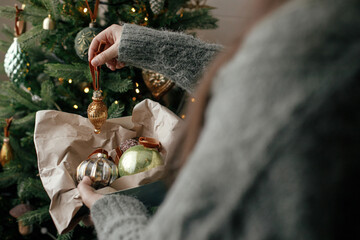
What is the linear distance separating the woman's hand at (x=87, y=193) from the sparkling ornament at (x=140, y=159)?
0.30ft

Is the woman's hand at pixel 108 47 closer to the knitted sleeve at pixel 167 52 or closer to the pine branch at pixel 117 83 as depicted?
the knitted sleeve at pixel 167 52

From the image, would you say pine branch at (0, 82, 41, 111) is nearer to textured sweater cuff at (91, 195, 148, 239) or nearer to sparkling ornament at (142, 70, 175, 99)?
sparkling ornament at (142, 70, 175, 99)

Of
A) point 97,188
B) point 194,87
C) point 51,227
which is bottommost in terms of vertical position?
point 51,227

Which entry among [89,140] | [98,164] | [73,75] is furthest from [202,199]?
[73,75]

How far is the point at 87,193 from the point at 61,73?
1.63 feet

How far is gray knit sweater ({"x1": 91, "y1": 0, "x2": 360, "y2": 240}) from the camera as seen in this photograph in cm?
26

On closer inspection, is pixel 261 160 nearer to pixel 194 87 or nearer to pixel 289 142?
pixel 289 142

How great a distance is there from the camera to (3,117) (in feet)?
4.14

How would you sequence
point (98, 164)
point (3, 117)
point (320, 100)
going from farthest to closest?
point (3, 117) < point (98, 164) < point (320, 100)

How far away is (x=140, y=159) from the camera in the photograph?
696 millimetres

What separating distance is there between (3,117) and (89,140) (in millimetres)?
701

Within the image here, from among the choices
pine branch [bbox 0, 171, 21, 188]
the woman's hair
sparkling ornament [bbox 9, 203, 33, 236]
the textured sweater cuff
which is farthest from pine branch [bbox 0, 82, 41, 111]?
the woman's hair

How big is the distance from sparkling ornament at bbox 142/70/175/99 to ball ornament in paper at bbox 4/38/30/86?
0.43 metres

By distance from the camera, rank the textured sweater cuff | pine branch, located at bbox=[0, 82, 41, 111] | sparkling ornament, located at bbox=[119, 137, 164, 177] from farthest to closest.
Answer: pine branch, located at bbox=[0, 82, 41, 111] < sparkling ornament, located at bbox=[119, 137, 164, 177] < the textured sweater cuff
